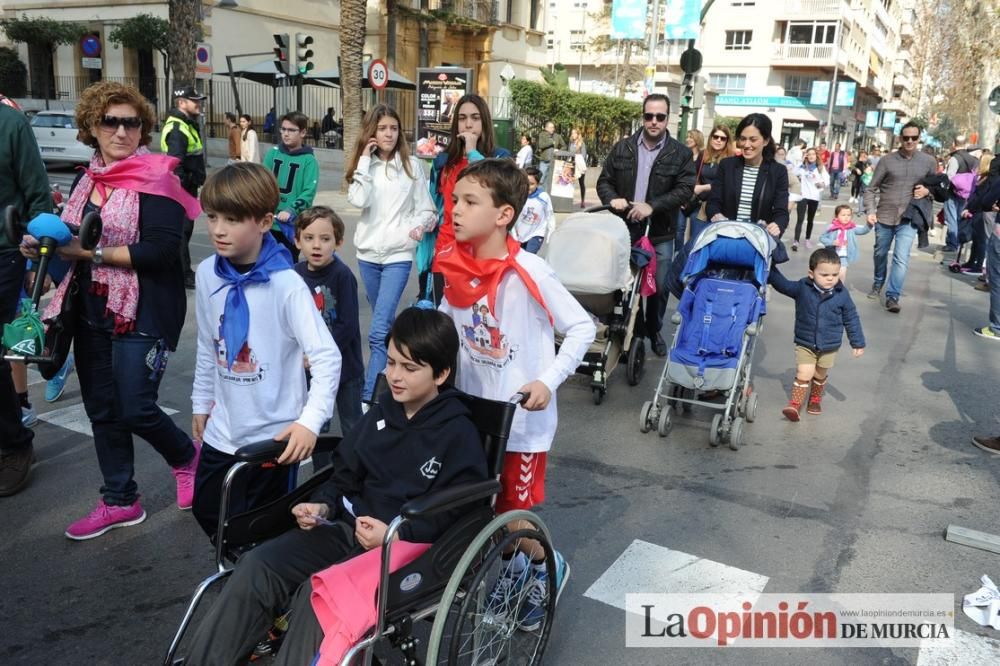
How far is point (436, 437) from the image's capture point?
264cm

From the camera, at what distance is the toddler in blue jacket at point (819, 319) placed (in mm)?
5941

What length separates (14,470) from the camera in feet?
14.5

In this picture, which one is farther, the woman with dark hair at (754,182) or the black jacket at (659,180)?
the black jacket at (659,180)

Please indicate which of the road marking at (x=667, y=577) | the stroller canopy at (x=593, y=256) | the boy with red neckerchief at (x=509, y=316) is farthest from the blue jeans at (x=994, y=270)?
the boy with red neckerchief at (x=509, y=316)

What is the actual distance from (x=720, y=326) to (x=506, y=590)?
10.8 feet

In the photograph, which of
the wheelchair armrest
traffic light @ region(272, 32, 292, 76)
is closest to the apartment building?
traffic light @ region(272, 32, 292, 76)

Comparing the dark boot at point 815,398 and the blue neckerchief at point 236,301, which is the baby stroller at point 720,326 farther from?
the blue neckerchief at point 236,301

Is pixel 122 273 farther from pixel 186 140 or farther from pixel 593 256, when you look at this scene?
pixel 186 140

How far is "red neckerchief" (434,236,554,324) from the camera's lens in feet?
9.87

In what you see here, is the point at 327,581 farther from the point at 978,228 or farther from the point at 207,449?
the point at 978,228

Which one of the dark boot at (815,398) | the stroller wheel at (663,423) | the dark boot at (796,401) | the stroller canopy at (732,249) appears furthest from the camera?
the dark boot at (815,398)

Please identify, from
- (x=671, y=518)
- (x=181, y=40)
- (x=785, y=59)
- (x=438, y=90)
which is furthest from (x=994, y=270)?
(x=785, y=59)

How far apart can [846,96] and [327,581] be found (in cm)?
6424

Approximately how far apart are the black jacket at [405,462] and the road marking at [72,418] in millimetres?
3003
